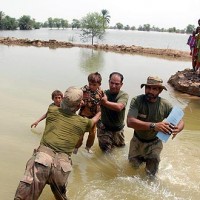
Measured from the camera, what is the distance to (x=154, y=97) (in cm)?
442

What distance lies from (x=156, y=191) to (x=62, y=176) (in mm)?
1960

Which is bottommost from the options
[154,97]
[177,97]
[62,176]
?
[177,97]

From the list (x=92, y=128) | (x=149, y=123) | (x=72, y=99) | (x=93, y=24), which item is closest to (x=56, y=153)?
(x=72, y=99)

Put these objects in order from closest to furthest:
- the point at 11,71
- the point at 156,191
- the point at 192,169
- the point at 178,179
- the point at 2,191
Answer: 1. the point at 2,191
2. the point at 156,191
3. the point at 178,179
4. the point at 192,169
5. the point at 11,71

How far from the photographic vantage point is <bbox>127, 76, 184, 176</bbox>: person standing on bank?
13.8 feet

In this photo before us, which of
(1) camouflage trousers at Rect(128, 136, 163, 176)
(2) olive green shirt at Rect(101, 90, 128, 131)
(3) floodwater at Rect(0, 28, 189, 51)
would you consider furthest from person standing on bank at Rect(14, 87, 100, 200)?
(3) floodwater at Rect(0, 28, 189, 51)

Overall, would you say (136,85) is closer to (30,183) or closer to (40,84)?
(40,84)

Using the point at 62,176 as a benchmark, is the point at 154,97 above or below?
above

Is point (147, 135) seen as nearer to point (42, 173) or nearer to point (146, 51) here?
point (42, 173)

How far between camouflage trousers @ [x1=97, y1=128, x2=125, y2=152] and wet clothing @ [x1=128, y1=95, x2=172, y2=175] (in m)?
0.76

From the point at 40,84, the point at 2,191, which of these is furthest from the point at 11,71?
the point at 2,191

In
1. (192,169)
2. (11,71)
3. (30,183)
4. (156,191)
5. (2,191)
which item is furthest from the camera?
(11,71)

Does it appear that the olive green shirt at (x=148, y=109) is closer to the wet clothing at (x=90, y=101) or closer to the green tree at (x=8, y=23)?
the wet clothing at (x=90, y=101)

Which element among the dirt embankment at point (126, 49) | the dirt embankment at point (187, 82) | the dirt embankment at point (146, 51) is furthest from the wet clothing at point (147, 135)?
the dirt embankment at point (126, 49)
